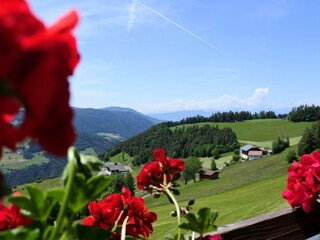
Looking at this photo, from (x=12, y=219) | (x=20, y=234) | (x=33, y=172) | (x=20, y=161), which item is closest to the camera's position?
(x=20, y=234)

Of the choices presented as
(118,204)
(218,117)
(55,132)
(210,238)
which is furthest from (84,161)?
(218,117)

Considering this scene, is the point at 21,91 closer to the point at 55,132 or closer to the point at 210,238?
the point at 55,132

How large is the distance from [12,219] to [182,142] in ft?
344

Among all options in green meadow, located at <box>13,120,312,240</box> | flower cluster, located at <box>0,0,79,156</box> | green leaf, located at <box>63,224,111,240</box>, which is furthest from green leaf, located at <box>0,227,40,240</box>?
green meadow, located at <box>13,120,312,240</box>

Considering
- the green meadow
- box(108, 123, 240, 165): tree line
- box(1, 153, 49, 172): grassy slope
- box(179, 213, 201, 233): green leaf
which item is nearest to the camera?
box(179, 213, 201, 233): green leaf

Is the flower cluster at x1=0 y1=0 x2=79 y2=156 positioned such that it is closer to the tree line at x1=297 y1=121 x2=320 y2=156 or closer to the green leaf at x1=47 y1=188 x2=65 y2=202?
the green leaf at x1=47 y1=188 x2=65 y2=202

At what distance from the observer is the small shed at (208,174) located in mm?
76500

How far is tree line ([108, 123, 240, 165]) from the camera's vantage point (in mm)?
97188

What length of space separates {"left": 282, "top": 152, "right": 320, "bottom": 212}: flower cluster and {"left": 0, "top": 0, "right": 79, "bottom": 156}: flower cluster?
1325 millimetres

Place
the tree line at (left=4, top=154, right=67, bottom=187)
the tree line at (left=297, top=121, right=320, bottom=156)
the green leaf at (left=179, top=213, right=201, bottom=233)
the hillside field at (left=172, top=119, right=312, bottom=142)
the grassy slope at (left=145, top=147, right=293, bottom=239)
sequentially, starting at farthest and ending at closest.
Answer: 1. the tree line at (left=4, top=154, right=67, bottom=187)
2. the hillside field at (left=172, top=119, right=312, bottom=142)
3. the tree line at (left=297, top=121, right=320, bottom=156)
4. the grassy slope at (left=145, top=147, right=293, bottom=239)
5. the green leaf at (left=179, top=213, right=201, bottom=233)

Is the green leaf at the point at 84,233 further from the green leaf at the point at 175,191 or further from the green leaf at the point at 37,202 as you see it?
the green leaf at the point at 175,191

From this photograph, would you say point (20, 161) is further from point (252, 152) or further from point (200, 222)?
point (200, 222)

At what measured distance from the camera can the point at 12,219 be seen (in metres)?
0.60

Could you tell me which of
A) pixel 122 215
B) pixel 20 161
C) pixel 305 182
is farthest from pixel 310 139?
pixel 20 161
